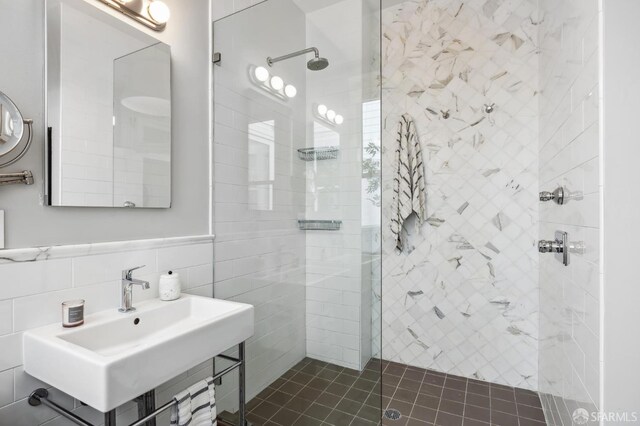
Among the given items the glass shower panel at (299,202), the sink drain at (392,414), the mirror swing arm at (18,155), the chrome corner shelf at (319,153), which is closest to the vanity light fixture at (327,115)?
the glass shower panel at (299,202)

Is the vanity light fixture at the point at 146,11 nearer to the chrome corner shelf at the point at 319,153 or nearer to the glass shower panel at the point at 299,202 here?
the glass shower panel at the point at 299,202

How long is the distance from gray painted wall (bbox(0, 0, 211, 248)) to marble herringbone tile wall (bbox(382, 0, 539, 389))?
1484 mm

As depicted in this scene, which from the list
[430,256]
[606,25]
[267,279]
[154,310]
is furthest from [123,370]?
[430,256]

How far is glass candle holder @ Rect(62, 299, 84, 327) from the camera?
1.19m

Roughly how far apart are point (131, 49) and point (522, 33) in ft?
8.08

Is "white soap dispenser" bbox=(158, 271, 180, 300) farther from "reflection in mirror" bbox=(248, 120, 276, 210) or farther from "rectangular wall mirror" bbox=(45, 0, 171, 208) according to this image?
"reflection in mirror" bbox=(248, 120, 276, 210)

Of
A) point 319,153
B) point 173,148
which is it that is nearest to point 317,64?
point 319,153

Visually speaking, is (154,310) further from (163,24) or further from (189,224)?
(163,24)

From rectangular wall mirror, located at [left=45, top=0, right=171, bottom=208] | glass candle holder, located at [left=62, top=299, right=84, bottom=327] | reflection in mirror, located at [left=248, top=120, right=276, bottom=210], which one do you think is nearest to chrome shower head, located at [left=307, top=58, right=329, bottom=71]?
reflection in mirror, located at [left=248, top=120, right=276, bottom=210]

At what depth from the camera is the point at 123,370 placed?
3.12ft

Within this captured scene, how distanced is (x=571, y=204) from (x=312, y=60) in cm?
153

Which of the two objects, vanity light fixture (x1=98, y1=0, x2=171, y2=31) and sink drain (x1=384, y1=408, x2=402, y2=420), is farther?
sink drain (x1=384, y1=408, x2=402, y2=420)

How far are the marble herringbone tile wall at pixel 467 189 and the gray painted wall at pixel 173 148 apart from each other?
148 cm

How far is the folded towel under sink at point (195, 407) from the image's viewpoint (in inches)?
48.5
